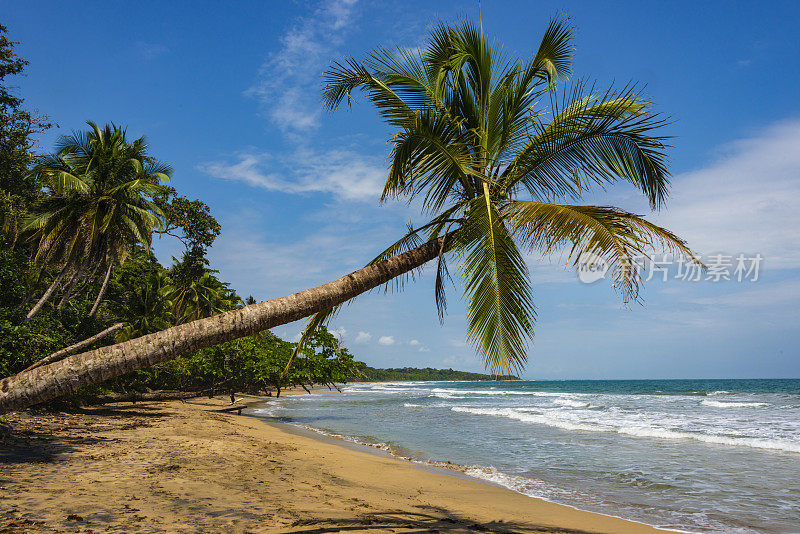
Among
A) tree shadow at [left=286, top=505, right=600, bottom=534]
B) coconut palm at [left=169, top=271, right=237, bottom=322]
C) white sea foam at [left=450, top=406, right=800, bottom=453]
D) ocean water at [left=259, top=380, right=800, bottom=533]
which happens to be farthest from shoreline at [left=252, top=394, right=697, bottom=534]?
coconut palm at [left=169, top=271, right=237, bottom=322]

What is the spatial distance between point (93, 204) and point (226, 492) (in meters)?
15.4

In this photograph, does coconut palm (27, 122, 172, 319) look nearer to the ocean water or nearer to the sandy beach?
the sandy beach

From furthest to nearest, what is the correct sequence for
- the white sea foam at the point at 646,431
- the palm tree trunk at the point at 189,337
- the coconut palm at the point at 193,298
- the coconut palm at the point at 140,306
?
the coconut palm at the point at 193,298
the coconut palm at the point at 140,306
the white sea foam at the point at 646,431
the palm tree trunk at the point at 189,337

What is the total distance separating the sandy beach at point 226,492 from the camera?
484 centimetres

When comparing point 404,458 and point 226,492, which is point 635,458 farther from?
point 226,492

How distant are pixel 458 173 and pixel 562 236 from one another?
1.26 m

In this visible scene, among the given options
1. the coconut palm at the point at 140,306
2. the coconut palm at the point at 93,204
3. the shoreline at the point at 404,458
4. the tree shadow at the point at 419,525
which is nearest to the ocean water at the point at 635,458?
the shoreline at the point at 404,458

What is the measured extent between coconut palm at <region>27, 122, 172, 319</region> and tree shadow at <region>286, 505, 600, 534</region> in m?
13.6

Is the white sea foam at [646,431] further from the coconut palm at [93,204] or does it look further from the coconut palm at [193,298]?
the coconut palm at [193,298]

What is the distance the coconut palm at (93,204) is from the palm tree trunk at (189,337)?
46.3 ft

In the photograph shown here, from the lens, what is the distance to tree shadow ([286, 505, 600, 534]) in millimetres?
5008

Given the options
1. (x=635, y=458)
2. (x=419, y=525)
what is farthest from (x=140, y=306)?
(x=635, y=458)

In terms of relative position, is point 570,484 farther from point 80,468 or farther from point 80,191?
point 80,191

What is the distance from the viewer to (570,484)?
873cm
